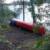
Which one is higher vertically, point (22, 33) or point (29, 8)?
point (29, 8)

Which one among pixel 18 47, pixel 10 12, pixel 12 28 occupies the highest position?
pixel 10 12

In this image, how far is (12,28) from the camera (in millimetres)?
2879

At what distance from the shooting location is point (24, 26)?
111 inches

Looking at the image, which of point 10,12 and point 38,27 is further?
point 10,12

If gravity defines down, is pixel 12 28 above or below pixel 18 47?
above

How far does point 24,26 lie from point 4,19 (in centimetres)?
28

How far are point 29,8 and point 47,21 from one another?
0.29 m

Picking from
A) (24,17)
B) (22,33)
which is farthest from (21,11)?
(22,33)

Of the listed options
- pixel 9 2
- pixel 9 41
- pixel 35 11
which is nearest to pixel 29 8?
pixel 35 11

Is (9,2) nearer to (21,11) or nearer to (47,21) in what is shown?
(21,11)

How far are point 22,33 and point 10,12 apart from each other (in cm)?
32

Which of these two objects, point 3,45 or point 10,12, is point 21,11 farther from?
point 3,45

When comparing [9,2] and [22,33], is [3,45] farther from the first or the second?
[9,2]

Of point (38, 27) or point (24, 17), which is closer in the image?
point (38, 27)
